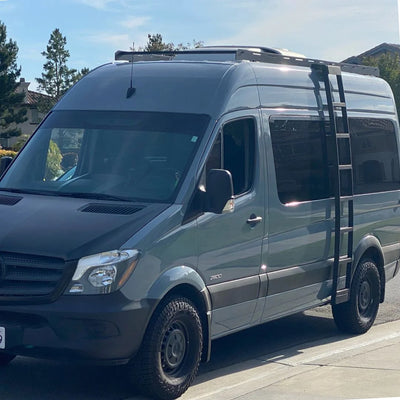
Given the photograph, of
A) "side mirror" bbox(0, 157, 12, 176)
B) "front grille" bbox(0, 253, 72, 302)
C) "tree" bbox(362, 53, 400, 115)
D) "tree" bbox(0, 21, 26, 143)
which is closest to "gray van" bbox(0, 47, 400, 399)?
"front grille" bbox(0, 253, 72, 302)

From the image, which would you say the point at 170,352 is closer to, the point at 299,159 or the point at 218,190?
the point at 218,190

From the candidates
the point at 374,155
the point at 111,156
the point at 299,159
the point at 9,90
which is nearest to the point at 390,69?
the point at 9,90

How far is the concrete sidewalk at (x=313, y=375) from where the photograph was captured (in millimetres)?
6945

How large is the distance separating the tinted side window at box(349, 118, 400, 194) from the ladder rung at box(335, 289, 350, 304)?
106 centimetres

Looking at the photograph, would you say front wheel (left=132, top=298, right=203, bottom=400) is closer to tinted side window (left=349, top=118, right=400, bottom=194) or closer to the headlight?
the headlight

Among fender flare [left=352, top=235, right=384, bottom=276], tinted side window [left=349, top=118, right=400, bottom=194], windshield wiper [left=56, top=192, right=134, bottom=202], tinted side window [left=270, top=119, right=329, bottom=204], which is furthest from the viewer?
tinted side window [left=349, top=118, right=400, bottom=194]

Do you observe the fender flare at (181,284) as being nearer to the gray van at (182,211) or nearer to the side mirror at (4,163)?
the gray van at (182,211)

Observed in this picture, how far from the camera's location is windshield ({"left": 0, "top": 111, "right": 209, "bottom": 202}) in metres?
7.36

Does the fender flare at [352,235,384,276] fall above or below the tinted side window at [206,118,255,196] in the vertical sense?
below

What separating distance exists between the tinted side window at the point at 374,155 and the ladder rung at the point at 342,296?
3.48 ft

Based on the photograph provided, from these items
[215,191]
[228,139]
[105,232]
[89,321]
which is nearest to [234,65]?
[228,139]

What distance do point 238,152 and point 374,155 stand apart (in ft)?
9.79

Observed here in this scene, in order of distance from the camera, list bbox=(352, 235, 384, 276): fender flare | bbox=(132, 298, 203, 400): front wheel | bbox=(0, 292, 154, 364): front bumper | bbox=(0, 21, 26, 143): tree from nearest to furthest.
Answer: bbox=(0, 292, 154, 364): front bumper
bbox=(132, 298, 203, 400): front wheel
bbox=(352, 235, 384, 276): fender flare
bbox=(0, 21, 26, 143): tree

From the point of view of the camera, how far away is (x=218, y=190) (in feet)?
23.4
